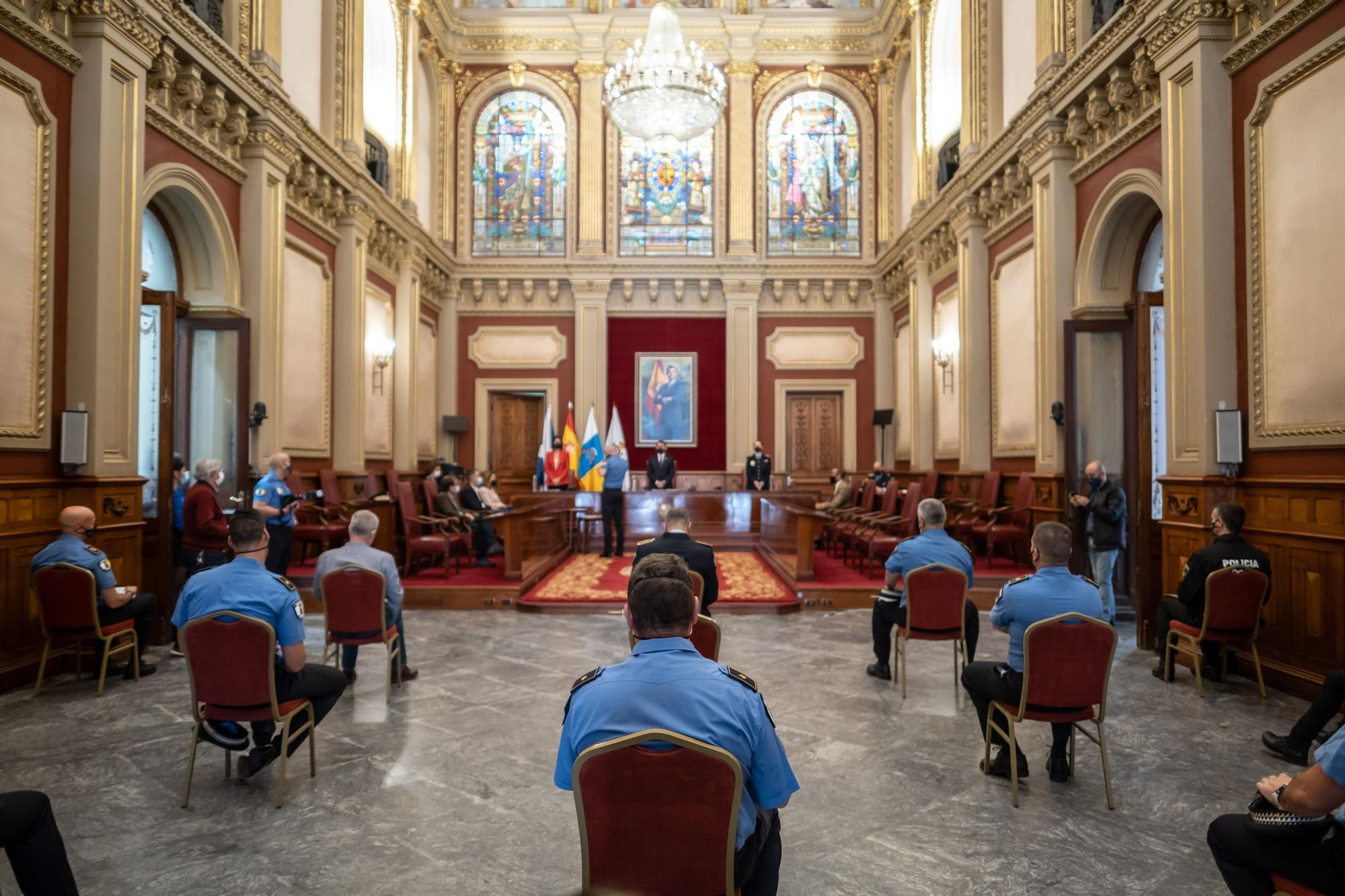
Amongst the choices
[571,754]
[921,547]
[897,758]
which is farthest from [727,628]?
[571,754]

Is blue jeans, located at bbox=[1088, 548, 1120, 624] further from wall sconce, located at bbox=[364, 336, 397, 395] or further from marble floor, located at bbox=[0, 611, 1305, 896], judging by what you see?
wall sconce, located at bbox=[364, 336, 397, 395]

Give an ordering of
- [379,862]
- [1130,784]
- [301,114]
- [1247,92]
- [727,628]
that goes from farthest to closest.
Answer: [301,114] → [727,628] → [1247,92] → [1130,784] → [379,862]

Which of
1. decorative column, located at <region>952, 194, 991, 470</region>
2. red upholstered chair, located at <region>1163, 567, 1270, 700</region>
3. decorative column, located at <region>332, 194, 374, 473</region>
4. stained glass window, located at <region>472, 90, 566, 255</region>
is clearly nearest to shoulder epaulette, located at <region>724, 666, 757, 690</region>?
red upholstered chair, located at <region>1163, 567, 1270, 700</region>

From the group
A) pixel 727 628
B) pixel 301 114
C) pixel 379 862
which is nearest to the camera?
pixel 379 862

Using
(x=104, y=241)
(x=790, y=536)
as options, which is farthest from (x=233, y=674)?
(x=790, y=536)

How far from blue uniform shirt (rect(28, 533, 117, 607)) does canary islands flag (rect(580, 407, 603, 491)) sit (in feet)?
30.7

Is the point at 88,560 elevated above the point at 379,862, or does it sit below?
above

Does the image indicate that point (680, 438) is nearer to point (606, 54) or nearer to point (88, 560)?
point (606, 54)

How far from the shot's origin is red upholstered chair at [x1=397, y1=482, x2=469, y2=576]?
9.10 meters

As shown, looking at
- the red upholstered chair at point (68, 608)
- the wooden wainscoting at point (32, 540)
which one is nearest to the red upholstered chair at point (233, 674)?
the red upholstered chair at point (68, 608)

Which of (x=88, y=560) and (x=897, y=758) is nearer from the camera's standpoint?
(x=897, y=758)

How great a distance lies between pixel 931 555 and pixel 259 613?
370 cm

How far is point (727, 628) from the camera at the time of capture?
719 centimetres

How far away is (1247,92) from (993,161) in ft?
14.8
